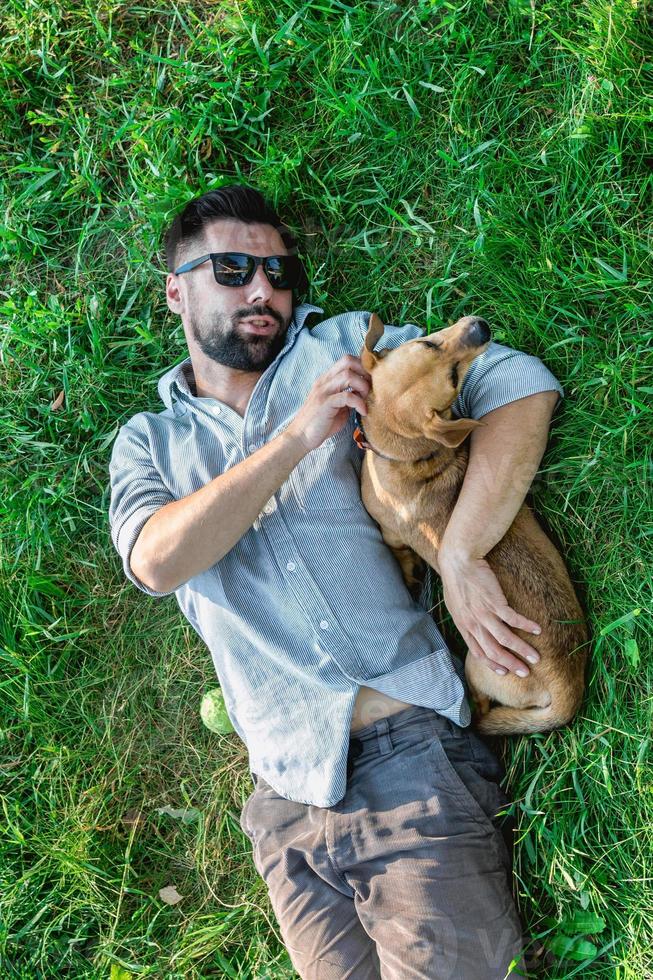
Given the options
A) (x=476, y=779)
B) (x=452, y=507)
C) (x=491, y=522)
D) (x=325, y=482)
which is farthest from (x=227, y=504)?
(x=476, y=779)

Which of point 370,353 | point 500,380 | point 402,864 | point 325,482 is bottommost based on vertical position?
point 402,864

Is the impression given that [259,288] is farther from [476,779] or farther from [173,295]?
[476,779]

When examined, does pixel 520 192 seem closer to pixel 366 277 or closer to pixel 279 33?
pixel 366 277

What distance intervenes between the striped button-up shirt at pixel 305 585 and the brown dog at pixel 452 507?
21 centimetres

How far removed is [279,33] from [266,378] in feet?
7.13

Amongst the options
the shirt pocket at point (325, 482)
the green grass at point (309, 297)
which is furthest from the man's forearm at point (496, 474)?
the shirt pocket at point (325, 482)

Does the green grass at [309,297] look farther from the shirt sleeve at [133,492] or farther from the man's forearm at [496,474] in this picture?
the shirt sleeve at [133,492]

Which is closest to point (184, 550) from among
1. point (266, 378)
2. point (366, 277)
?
point (266, 378)

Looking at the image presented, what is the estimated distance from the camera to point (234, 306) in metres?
4.38

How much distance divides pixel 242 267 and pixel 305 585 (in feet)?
5.99

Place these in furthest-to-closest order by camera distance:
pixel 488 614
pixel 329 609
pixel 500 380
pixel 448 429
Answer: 1. pixel 329 609
2. pixel 500 380
3. pixel 488 614
4. pixel 448 429

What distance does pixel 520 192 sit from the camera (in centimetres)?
425

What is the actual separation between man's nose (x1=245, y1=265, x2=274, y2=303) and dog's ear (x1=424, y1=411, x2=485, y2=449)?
144 cm

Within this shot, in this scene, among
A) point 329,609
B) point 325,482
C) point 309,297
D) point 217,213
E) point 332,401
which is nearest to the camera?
point 332,401
